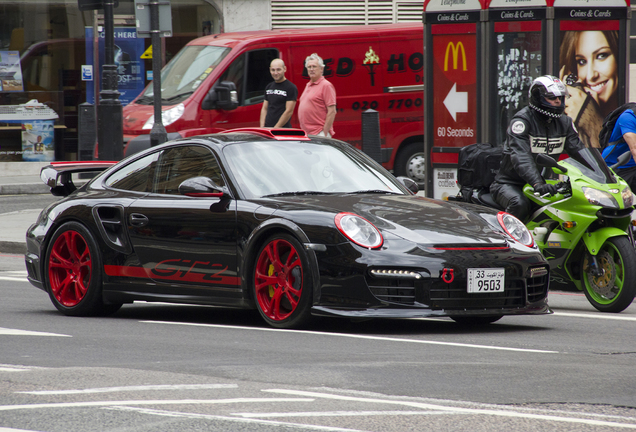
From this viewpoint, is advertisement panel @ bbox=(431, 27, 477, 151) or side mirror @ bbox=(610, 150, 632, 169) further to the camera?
advertisement panel @ bbox=(431, 27, 477, 151)

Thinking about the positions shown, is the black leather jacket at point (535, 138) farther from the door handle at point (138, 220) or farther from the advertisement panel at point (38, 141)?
the advertisement panel at point (38, 141)

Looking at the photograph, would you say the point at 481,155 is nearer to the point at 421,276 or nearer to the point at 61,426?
the point at 421,276

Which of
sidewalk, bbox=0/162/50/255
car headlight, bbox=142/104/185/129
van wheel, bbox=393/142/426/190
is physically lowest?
sidewalk, bbox=0/162/50/255

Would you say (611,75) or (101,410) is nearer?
(101,410)

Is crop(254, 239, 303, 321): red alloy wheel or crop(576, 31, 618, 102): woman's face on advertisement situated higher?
crop(576, 31, 618, 102): woman's face on advertisement

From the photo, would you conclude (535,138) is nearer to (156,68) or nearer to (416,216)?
(416,216)

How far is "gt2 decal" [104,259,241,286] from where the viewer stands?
301 inches

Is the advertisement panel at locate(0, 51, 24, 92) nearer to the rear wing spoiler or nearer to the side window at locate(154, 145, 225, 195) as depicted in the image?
the rear wing spoiler

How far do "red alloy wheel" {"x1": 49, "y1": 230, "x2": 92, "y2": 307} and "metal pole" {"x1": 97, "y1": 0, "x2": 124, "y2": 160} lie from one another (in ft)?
22.1

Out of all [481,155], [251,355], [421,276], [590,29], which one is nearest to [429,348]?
[421,276]

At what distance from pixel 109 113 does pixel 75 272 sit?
23.3 ft

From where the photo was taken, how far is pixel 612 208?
338 inches

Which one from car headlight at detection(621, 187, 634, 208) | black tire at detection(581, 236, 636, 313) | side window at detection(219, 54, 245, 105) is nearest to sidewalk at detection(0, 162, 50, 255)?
side window at detection(219, 54, 245, 105)

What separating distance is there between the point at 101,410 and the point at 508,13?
994 cm
